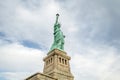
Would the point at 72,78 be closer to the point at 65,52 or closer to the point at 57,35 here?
the point at 65,52

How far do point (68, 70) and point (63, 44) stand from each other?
22.0ft

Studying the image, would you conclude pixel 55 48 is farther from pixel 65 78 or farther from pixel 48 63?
pixel 65 78

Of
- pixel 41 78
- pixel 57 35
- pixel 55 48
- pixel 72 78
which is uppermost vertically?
pixel 57 35

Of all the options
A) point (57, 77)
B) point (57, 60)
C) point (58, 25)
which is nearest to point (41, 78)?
point (57, 77)

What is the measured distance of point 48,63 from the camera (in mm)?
45250

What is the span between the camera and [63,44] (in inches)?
1869

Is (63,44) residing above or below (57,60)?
above

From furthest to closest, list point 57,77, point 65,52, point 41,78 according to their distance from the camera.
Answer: point 65,52
point 57,77
point 41,78

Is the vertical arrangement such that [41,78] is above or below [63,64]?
below

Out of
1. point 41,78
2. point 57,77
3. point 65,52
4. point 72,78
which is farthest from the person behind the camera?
point 65,52

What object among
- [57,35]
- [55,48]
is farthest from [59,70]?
[57,35]

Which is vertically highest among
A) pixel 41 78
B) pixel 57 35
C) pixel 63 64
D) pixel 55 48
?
pixel 57 35

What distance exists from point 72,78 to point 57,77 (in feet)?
15.4

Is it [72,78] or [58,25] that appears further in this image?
[58,25]
